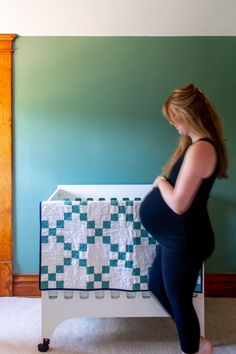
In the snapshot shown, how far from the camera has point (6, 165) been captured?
8.08ft

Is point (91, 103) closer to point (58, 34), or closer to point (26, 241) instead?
point (58, 34)

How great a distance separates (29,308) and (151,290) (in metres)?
0.98

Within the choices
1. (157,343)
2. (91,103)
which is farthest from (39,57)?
(157,343)

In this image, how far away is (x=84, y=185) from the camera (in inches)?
96.0

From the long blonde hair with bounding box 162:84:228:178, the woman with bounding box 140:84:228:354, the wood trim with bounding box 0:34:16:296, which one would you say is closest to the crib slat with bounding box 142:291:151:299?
the woman with bounding box 140:84:228:354

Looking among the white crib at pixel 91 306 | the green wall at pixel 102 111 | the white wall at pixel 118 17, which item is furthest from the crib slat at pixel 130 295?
the white wall at pixel 118 17

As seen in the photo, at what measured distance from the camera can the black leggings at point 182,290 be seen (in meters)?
1.43

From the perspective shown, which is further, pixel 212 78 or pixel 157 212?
pixel 212 78

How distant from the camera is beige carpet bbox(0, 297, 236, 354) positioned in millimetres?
1801

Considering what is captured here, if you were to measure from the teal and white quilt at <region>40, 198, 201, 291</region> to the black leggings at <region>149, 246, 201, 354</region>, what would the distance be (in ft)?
0.66

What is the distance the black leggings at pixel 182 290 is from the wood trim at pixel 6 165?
1.33 meters

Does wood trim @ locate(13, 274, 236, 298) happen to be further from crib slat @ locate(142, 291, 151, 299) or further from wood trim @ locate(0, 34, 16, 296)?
crib slat @ locate(142, 291, 151, 299)

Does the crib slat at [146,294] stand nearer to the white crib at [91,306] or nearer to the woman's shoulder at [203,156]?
the white crib at [91,306]

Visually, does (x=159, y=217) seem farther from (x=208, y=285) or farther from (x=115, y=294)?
(x=208, y=285)
